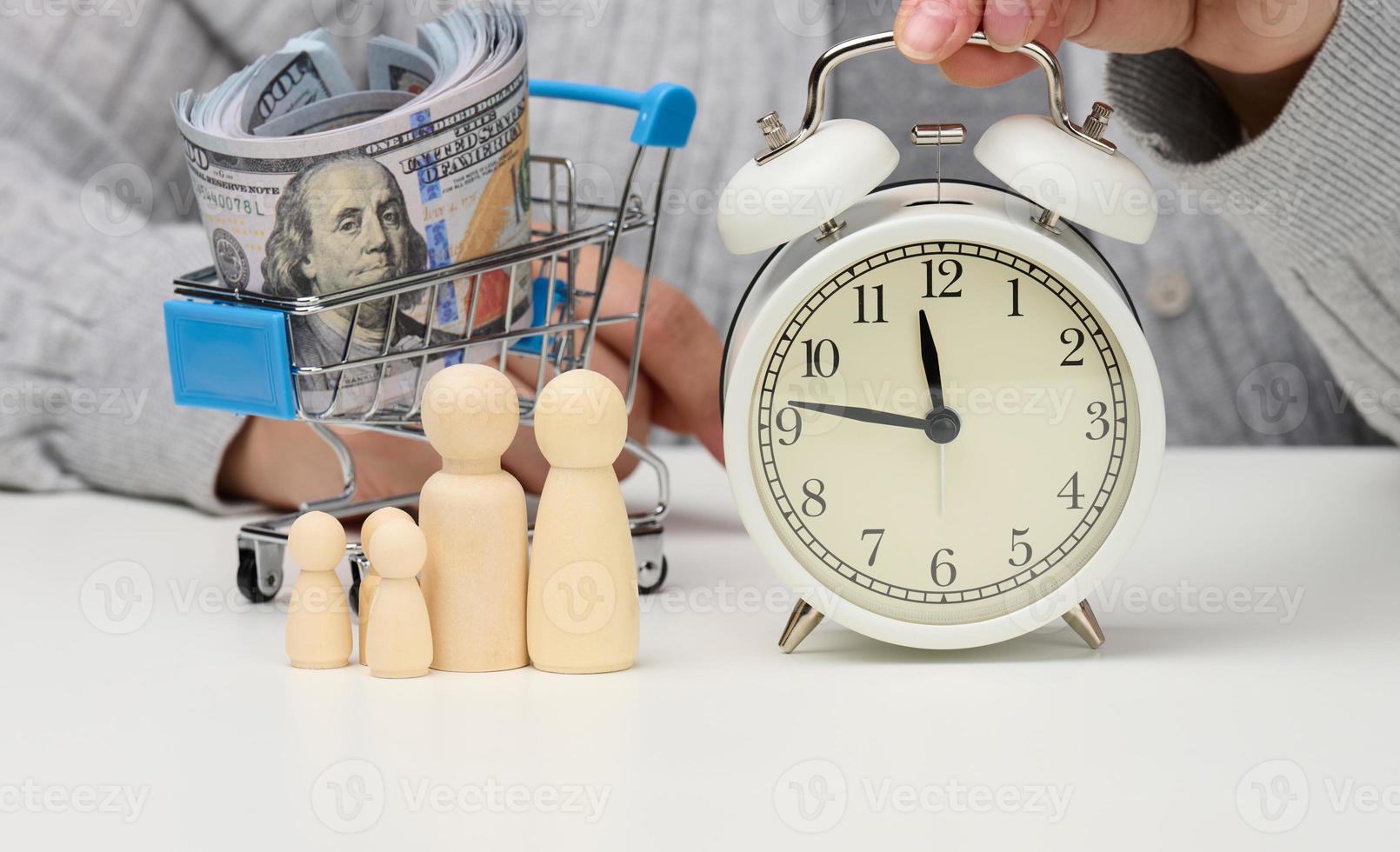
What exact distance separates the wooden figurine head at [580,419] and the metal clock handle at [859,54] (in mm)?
166

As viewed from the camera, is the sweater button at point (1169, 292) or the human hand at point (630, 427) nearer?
the human hand at point (630, 427)

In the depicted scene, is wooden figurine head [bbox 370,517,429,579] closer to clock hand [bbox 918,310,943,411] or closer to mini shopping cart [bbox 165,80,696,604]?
mini shopping cart [bbox 165,80,696,604]

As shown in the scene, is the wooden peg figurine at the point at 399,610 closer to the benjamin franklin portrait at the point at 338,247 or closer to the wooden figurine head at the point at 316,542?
the wooden figurine head at the point at 316,542

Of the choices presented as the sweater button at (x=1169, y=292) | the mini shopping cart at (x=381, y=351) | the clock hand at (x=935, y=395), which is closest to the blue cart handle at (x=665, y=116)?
the mini shopping cart at (x=381, y=351)

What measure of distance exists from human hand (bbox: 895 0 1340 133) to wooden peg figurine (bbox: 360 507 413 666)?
0.40 meters

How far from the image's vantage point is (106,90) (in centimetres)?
156

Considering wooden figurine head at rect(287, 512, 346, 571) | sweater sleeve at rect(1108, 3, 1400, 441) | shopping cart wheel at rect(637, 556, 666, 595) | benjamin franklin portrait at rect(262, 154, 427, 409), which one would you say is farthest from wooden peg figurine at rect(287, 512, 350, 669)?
sweater sleeve at rect(1108, 3, 1400, 441)

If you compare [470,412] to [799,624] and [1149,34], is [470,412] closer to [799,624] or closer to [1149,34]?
[799,624]

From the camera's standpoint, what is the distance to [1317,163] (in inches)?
38.6

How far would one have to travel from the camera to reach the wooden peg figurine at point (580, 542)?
0.72 metres

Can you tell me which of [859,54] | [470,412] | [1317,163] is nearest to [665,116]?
[859,54]

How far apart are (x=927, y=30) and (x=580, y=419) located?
30 cm

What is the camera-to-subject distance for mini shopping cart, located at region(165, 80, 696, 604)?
2.54 ft

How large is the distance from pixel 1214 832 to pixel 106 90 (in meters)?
1.52
